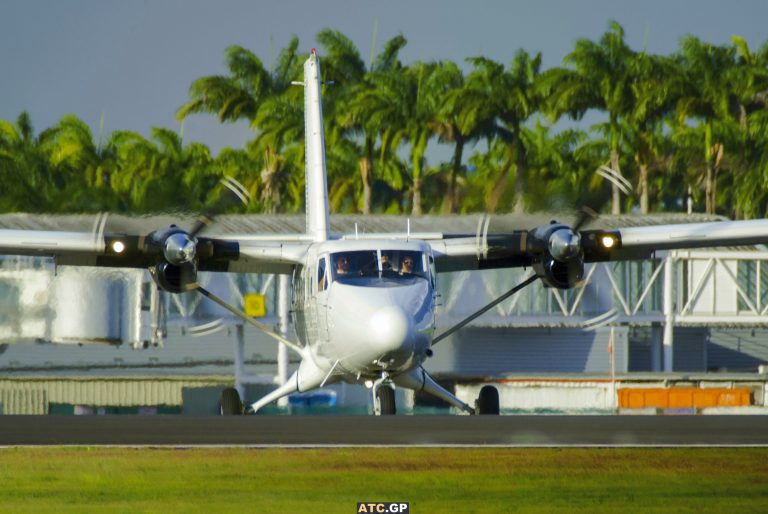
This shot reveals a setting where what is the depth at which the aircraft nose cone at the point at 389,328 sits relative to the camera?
77.4ft

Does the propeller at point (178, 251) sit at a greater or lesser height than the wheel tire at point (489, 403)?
greater

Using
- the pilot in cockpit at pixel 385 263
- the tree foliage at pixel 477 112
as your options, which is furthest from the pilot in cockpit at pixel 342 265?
the tree foliage at pixel 477 112

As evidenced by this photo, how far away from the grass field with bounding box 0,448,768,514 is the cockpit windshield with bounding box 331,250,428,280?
9.02 metres

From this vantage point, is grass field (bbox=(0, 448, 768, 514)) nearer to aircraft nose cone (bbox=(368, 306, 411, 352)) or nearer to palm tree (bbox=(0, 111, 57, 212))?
aircraft nose cone (bbox=(368, 306, 411, 352))

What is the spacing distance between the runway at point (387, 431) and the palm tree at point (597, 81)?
5180 cm

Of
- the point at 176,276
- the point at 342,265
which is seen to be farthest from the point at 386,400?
the point at 176,276

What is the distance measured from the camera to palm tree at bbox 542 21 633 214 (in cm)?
7319

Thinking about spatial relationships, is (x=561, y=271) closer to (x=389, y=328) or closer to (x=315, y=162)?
(x=389, y=328)

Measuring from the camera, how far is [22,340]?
4422 cm

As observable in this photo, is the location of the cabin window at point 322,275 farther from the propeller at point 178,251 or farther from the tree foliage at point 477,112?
the tree foliage at point 477,112

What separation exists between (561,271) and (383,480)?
1259 centimetres

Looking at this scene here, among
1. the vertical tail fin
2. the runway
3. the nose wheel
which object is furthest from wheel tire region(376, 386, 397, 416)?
the vertical tail fin

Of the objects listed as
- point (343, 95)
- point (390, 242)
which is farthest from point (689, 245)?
point (343, 95)

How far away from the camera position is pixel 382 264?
985 inches
